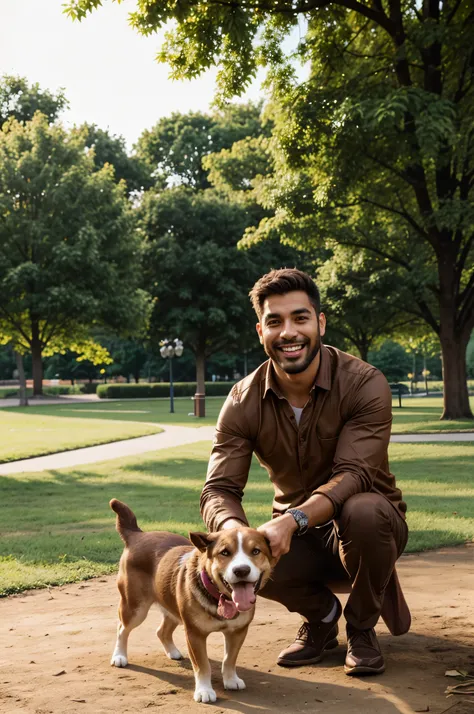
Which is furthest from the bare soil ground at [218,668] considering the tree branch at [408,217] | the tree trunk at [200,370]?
the tree trunk at [200,370]

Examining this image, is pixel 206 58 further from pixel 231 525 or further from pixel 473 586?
pixel 231 525

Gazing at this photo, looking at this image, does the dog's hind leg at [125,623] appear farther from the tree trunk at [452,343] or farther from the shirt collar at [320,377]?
the tree trunk at [452,343]

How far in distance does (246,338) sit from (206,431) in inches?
973

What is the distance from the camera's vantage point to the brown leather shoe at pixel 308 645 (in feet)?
15.2

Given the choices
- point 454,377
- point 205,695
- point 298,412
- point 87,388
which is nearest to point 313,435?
point 298,412

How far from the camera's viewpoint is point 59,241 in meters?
42.4

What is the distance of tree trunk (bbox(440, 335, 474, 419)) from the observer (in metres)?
24.1

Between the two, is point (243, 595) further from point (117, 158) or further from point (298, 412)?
point (117, 158)

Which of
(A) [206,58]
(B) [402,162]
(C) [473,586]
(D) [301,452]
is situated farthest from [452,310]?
(D) [301,452]

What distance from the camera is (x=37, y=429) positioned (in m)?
26.3

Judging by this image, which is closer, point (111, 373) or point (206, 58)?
point (206, 58)

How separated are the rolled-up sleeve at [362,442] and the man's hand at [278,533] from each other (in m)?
0.39

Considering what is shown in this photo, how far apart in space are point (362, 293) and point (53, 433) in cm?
1387

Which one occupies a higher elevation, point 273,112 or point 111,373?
point 273,112
